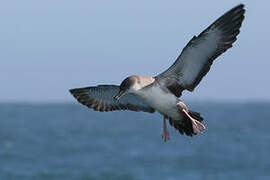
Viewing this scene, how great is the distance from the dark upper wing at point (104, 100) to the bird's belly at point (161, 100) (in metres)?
1.43

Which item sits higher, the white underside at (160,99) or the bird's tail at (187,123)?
the white underside at (160,99)

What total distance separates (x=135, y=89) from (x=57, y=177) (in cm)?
3459

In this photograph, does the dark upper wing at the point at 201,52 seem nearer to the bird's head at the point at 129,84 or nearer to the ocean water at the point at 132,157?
the bird's head at the point at 129,84

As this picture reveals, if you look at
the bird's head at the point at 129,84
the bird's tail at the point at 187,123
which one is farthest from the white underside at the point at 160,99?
the bird's tail at the point at 187,123

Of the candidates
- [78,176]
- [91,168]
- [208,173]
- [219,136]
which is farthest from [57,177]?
[219,136]

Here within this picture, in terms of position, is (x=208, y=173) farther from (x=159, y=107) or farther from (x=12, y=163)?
(x=159, y=107)

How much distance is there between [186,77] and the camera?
39.9 ft

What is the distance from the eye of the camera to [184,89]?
40.3ft

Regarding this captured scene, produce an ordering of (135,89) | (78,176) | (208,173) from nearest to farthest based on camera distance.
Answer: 1. (135,89)
2. (78,176)
3. (208,173)

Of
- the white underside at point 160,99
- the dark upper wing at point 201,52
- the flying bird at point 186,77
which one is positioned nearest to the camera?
the dark upper wing at point 201,52

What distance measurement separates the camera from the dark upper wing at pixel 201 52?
11.3 meters

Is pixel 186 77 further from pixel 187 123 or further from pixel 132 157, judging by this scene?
pixel 132 157

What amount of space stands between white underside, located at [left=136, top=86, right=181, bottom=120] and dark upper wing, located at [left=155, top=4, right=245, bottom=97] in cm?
24

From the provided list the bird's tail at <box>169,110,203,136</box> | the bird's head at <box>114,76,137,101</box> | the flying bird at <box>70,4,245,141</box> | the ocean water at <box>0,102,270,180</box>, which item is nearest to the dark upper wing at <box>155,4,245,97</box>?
the flying bird at <box>70,4,245,141</box>
